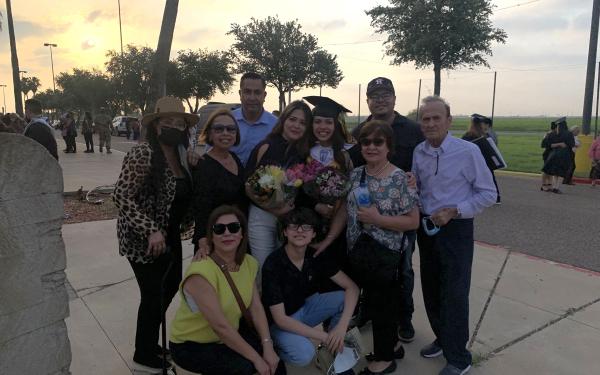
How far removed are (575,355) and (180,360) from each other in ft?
9.42

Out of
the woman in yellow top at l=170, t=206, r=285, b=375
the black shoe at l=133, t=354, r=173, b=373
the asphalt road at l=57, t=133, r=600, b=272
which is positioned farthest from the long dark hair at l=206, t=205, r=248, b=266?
the asphalt road at l=57, t=133, r=600, b=272

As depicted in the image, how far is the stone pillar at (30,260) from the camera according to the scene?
6.37 ft

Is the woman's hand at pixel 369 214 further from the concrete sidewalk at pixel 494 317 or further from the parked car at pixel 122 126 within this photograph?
the parked car at pixel 122 126

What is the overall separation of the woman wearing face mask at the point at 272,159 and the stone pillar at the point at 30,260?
121 centimetres

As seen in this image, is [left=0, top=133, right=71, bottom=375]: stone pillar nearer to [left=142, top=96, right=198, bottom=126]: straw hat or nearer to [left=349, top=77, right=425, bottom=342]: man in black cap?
[left=142, top=96, right=198, bottom=126]: straw hat

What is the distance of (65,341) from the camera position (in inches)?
87.7

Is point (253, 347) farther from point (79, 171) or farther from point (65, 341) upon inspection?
point (79, 171)

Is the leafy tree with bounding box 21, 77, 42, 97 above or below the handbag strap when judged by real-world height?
above

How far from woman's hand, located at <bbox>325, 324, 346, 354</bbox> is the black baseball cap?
180 centimetres

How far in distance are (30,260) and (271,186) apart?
4.34 ft

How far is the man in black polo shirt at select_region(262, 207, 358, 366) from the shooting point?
2768 millimetres

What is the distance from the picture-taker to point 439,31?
22.0 meters

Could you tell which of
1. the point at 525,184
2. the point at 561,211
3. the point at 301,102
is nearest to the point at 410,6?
the point at 525,184

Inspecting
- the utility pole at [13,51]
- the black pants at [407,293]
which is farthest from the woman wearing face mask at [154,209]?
the utility pole at [13,51]
